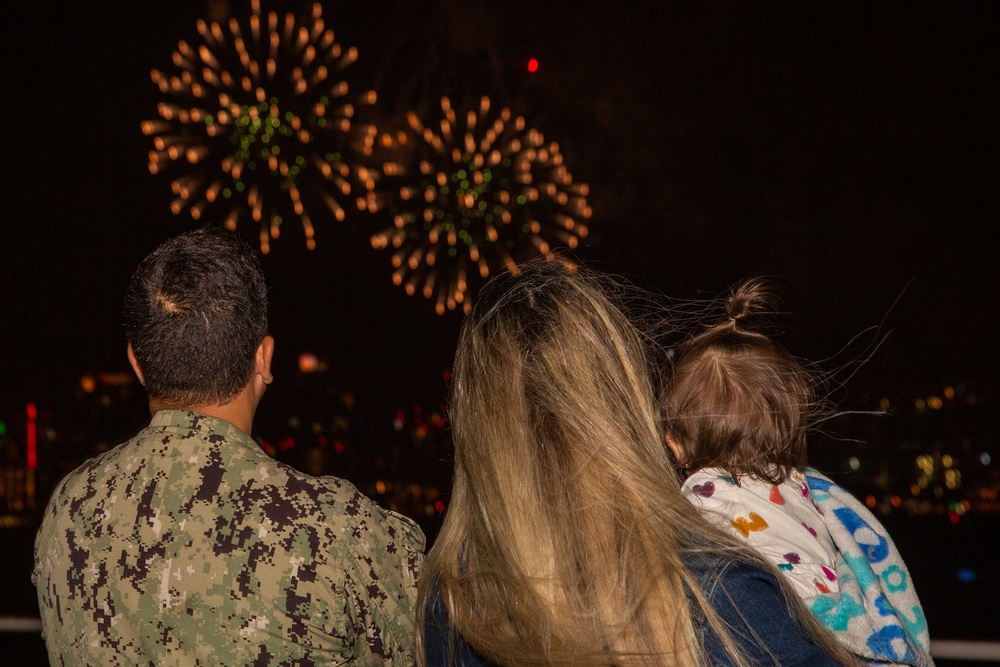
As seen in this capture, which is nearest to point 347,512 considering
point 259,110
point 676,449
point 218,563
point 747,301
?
point 218,563

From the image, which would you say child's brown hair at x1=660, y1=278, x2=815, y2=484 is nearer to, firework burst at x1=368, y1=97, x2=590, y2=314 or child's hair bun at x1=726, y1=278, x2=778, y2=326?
child's hair bun at x1=726, y1=278, x2=778, y2=326

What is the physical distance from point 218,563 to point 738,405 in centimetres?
111

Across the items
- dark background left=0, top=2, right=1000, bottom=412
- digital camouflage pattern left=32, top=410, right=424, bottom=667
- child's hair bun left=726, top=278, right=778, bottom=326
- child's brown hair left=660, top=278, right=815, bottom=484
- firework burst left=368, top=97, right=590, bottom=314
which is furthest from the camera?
dark background left=0, top=2, right=1000, bottom=412

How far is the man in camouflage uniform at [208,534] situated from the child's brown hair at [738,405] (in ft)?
2.24

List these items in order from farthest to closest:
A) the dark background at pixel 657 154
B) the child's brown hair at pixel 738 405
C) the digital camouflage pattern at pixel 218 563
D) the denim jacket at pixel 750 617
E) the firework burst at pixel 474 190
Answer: the dark background at pixel 657 154 < the firework burst at pixel 474 190 < the child's brown hair at pixel 738 405 < the digital camouflage pattern at pixel 218 563 < the denim jacket at pixel 750 617

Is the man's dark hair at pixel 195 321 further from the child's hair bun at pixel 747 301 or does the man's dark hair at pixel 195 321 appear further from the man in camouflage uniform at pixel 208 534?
the child's hair bun at pixel 747 301

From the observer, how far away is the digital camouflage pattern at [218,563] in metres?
1.39

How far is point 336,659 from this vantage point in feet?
4.69

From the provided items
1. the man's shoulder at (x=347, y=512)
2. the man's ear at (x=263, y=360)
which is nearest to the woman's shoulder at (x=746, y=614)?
the man's shoulder at (x=347, y=512)

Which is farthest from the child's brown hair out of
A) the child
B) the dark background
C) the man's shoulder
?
the dark background

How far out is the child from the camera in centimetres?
158

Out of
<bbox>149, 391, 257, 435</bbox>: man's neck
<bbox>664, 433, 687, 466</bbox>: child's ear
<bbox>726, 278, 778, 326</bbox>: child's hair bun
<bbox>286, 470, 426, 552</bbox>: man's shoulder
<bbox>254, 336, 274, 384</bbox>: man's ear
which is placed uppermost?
<bbox>726, 278, 778, 326</bbox>: child's hair bun

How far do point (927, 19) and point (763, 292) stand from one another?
18299 mm

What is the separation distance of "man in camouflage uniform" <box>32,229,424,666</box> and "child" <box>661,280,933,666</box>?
0.63 meters
